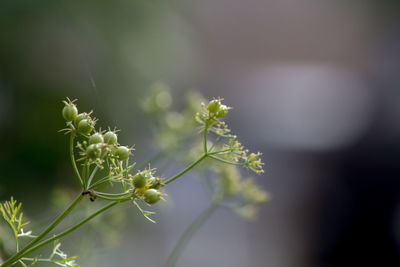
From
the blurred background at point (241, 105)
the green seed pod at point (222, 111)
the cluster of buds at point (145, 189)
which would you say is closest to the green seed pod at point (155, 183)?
the cluster of buds at point (145, 189)

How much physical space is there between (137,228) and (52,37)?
0.63 meters

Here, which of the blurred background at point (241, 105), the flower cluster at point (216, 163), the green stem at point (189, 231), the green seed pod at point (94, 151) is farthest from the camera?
the blurred background at point (241, 105)

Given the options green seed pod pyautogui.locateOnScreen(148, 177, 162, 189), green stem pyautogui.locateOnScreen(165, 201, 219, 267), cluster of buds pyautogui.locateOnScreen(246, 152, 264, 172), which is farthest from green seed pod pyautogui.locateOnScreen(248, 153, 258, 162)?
green stem pyautogui.locateOnScreen(165, 201, 219, 267)

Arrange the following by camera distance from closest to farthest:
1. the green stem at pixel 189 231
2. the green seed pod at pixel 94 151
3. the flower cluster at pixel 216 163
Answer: the green seed pod at pixel 94 151 < the green stem at pixel 189 231 < the flower cluster at pixel 216 163

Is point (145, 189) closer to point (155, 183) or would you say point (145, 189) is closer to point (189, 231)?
point (155, 183)

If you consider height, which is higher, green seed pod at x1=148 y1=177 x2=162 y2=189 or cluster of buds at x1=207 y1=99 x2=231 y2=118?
cluster of buds at x1=207 y1=99 x2=231 y2=118

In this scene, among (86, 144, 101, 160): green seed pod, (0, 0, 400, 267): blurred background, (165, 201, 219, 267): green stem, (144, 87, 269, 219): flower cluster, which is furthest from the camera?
(0, 0, 400, 267): blurred background

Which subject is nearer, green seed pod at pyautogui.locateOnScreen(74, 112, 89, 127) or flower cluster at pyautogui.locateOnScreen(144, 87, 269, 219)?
green seed pod at pyautogui.locateOnScreen(74, 112, 89, 127)

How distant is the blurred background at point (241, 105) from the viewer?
127 centimetres

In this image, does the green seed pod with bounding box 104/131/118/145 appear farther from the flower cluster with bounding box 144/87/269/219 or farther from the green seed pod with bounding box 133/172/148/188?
the flower cluster with bounding box 144/87/269/219

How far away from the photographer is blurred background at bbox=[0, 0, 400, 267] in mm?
1272

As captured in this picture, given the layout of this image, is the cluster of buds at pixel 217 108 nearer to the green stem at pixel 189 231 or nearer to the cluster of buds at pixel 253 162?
the cluster of buds at pixel 253 162

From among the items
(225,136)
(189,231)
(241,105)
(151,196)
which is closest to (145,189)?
(151,196)

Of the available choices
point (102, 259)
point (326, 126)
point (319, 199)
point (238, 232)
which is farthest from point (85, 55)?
point (326, 126)
